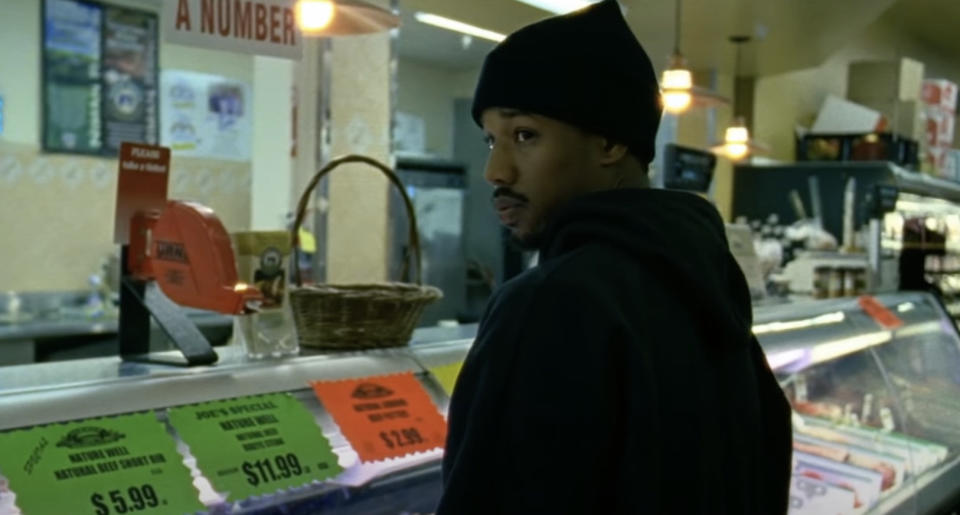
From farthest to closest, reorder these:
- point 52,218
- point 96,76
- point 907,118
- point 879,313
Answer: point 907,118 < point 96,76 < point 52,218 < point 879,313

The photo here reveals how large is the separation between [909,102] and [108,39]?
6.84 metres

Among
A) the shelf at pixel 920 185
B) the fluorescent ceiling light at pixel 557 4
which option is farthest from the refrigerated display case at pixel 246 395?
the shelf at pixel 920 185

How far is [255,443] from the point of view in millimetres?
1323

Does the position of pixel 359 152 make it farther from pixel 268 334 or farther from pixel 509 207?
pixel 509 207

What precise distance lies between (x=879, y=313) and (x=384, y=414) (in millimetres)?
2332

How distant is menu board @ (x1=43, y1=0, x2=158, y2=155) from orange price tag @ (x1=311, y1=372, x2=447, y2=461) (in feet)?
16.3

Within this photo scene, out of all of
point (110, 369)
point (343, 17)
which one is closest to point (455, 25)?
point (343, 17)

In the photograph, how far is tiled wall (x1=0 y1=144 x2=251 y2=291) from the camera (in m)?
5.74

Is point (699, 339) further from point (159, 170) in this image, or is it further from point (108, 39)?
point (108, 39)

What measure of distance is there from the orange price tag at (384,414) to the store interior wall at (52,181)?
4345 mm

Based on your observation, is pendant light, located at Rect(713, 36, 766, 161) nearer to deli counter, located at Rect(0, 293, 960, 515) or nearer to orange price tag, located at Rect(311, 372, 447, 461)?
deli counter, located at Rect(0, 293, 960, 515)

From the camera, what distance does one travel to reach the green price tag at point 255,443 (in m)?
1.26

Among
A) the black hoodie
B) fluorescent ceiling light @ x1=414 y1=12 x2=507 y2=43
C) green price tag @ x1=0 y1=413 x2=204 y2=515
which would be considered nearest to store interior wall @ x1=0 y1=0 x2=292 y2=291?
fluorescent ceiling light @ x1=414 y1=12 x2=507 y2=43

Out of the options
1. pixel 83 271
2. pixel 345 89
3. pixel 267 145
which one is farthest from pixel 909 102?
pixel 83 271
